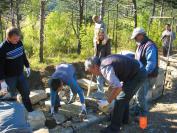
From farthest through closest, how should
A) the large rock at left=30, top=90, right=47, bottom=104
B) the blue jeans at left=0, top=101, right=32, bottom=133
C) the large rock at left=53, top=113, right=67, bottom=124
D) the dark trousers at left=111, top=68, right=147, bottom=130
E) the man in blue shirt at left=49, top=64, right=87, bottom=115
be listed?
the large rock at left=30, top=90, right=47, bottom=104
the large rock at left=53, top=113, right=67, bottom=124
the man in blue shirt at left=49, top=64, right=87, bottom=115
the dark trousers at left=111, top=68, right=147, bottom=130
the blue jeans at left=0, top=101, right=32, bottom=133

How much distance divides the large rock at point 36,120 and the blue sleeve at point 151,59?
78.7 inches

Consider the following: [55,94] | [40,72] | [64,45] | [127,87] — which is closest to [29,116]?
[55,94]

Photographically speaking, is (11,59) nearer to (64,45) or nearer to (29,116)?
(29,116)

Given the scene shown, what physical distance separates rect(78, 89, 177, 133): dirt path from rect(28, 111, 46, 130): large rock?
0.72 metres

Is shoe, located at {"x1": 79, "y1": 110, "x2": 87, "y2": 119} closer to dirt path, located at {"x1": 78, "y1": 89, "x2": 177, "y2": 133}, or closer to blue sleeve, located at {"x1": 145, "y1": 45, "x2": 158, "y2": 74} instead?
dirt path, located at {"x1": 78, "y1": 89, "x2": 177, "y2": 133}

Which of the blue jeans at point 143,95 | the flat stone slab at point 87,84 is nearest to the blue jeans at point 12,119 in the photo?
the blue jeans at point 143,95

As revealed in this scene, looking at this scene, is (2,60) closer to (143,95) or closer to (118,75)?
(118,75)

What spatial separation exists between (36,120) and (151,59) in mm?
2231

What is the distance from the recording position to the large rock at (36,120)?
6168 millimetres

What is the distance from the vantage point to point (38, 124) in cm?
621

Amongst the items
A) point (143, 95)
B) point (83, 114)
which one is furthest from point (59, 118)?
point (143, 95)

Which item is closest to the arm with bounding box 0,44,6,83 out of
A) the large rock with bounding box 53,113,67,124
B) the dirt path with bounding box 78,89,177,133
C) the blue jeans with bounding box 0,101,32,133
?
the large rock with bounding box 53,113,67,124

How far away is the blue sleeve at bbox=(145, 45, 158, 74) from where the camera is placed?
625 centimetres

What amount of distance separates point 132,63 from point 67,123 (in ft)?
5.46
